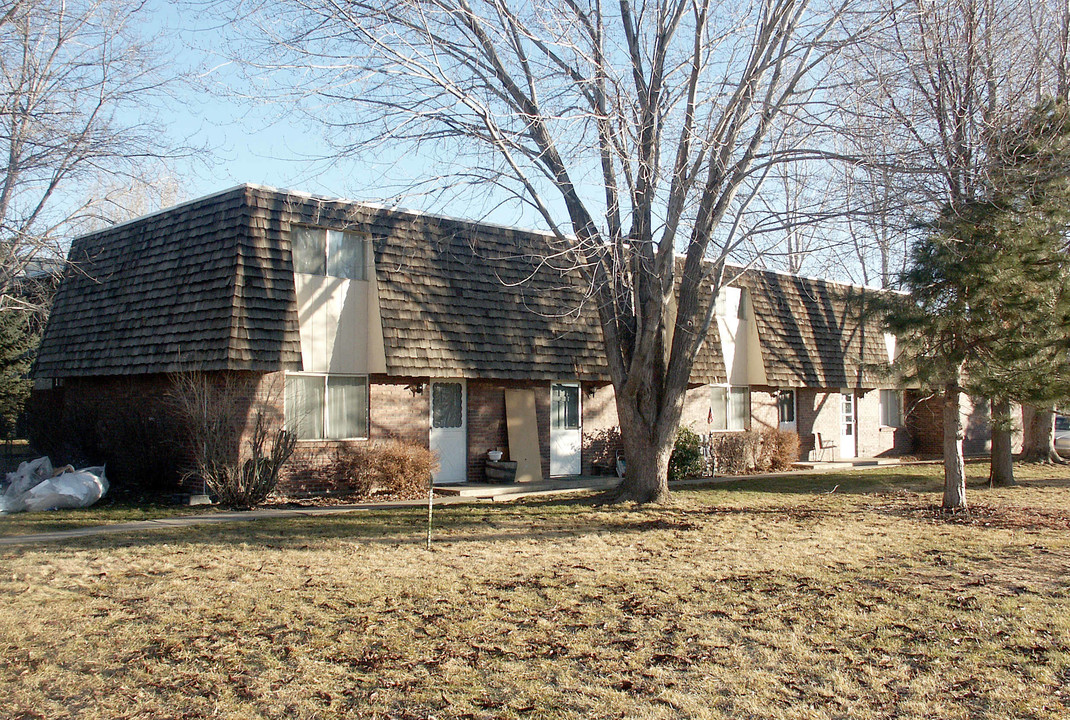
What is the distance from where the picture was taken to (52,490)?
13656 millimetres

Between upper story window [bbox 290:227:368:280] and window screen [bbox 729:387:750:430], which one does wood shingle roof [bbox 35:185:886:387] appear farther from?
window screen [bbox 729:387:750:430]

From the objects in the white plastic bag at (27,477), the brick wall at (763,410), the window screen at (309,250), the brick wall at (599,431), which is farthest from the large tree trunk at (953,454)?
the white plastic bag at (27,477)

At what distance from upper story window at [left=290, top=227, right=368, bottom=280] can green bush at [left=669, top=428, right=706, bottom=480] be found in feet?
25.4

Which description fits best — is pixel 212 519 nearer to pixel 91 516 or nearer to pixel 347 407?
pixel 91 516

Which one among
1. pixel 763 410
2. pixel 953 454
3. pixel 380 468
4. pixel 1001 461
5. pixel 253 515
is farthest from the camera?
pixel 763 410

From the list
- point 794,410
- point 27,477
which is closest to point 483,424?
point 27,477

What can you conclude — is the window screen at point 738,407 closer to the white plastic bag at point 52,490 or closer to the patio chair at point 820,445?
the patio chair at point 820,445

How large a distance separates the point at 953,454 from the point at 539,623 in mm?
9799

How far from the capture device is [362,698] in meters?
5.47

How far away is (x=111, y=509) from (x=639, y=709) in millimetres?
10816

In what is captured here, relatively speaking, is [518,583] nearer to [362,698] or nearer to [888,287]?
[362,698]

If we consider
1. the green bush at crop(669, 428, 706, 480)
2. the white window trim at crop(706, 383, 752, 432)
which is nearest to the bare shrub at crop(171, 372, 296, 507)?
the green bush at crop(669, 428, 706, 480)

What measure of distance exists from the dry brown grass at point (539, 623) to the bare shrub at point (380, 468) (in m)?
3.19

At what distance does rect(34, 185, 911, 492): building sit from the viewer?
46.8ft
